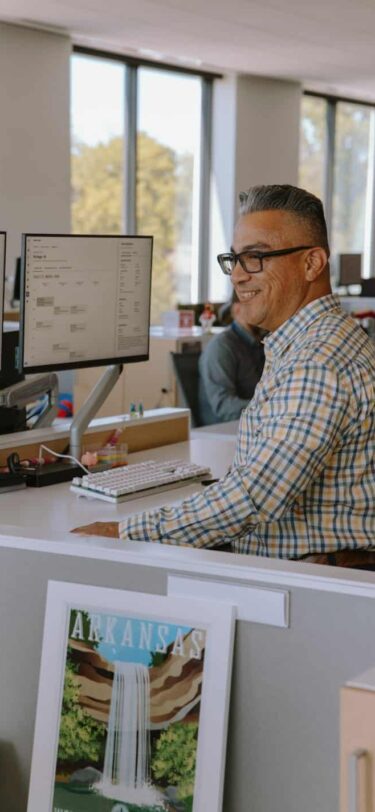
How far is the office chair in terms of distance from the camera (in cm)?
512

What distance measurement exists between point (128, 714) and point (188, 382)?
3.21 metres

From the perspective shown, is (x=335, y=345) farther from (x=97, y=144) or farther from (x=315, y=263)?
(x=97, y=144)

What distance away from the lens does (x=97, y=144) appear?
9.91 m

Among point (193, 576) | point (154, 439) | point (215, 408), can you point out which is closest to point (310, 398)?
point (193, 576)

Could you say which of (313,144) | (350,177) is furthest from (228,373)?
(350,177)

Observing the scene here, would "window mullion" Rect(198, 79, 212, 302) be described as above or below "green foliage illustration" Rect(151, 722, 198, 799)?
above

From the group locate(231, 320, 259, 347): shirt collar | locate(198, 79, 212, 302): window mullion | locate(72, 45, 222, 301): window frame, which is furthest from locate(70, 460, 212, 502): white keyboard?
locate(198, 79, 212, 302): window mullion

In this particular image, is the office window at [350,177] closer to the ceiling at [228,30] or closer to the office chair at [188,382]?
the ceiling at [228,30]

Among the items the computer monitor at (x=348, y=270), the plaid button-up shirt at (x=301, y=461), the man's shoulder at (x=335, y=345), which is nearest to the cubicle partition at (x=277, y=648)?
the plaid button-up shirt at (x=301, y=461)

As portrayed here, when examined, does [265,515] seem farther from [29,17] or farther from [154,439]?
[29,17]

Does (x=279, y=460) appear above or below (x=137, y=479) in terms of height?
above

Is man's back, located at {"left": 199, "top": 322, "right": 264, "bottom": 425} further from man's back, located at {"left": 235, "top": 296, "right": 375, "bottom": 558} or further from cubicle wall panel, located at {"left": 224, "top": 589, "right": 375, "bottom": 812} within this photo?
cubicle wall panel, located at {"left": 224, "top": 589, "right": 375, "bottom": 812}

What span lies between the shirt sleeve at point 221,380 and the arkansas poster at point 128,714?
298 cm

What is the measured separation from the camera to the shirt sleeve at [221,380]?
5020 millimetres
